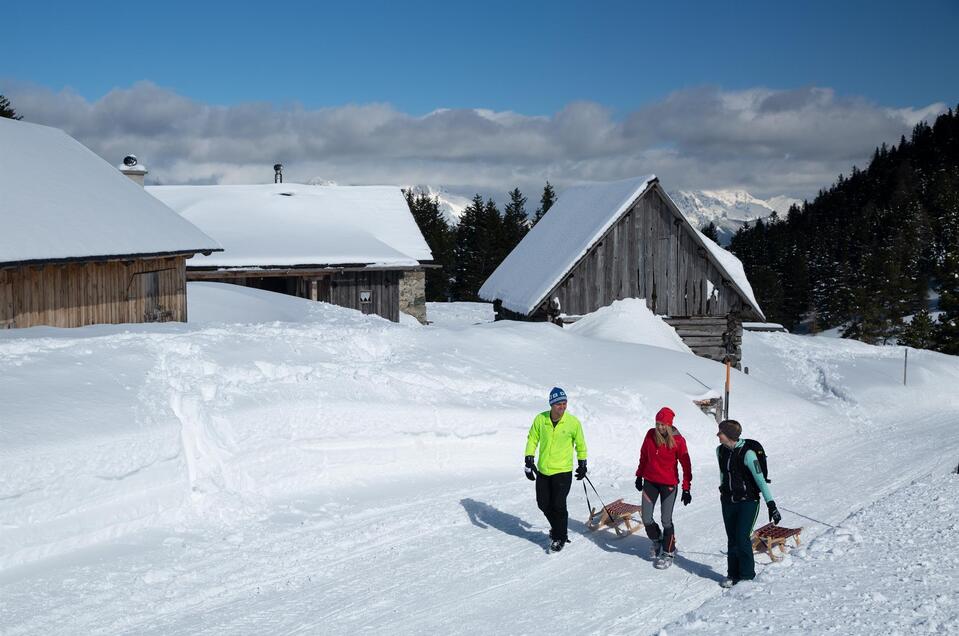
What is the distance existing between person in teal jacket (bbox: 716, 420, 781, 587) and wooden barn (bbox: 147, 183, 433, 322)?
21886 millimetres

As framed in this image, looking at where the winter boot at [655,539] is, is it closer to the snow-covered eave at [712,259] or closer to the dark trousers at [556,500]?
the dark trousers at [556,500]

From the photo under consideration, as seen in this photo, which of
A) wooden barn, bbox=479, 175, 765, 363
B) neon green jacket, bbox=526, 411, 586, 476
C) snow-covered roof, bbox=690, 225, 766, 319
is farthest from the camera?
snow-covered roof, bbox=690, 225, 766, 319

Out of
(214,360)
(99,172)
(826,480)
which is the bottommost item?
(826,480)

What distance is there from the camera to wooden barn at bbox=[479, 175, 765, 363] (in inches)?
861

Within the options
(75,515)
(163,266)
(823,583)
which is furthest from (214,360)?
(823,583)

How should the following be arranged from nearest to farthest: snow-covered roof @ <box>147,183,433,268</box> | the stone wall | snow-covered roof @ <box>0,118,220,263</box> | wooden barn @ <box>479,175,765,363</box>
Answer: snow-covered roof @ <box>0,118,220,263</box> < wooden barn @ <box>479,175,765,363</box> < snow-covered roof @ <box>147,183,433,268</box> < the stone wall

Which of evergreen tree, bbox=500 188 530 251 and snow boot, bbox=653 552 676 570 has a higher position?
evergreen tree, bbox=500 188 530 251

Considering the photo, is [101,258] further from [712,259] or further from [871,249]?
[871,249]

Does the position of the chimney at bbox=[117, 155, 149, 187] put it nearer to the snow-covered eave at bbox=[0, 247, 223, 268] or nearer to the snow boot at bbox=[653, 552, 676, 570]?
the snow-covered eave at bbox=[0, 247, 223, 268]

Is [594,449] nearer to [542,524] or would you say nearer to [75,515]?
[542,524]

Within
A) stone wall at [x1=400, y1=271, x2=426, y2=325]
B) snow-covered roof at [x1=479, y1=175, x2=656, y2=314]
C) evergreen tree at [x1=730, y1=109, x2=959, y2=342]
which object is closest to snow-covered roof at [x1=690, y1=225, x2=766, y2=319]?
snow-covered roof at [x1=479, y1=175, x2=656, y2=314]

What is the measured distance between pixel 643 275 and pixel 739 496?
15602mm

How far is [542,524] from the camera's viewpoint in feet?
30.9

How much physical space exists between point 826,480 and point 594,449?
11.7 feet
